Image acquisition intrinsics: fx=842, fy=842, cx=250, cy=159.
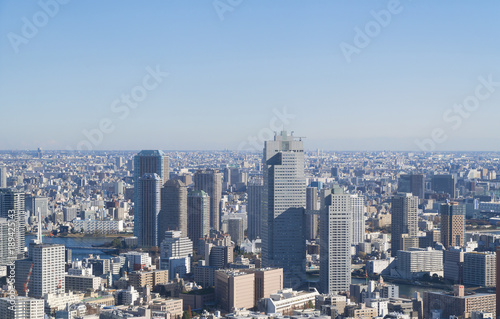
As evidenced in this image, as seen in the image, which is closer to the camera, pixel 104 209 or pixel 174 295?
pixel 174 295

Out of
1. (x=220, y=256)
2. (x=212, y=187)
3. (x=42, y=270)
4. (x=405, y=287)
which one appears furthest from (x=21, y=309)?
(x=212, y=187)

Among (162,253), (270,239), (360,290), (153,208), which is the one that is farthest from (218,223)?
(360,290)

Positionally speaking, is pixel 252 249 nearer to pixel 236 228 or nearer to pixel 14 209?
pixel 236 228

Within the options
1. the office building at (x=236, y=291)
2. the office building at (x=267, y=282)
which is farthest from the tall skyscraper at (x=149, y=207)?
the office building at (x=236, y=291)

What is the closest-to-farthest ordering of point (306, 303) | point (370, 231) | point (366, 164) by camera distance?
point (306, 303) → point (370, 231) → point (366, 164)

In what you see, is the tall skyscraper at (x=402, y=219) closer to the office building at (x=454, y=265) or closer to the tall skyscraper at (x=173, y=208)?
the office building at (x=454, y=265)

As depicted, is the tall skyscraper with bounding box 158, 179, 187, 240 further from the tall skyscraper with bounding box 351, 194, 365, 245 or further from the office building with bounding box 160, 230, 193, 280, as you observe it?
the tall skyscraper with bounding box 351, 194, 365, 245

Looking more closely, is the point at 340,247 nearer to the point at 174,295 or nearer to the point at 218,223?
the point at 174,295
